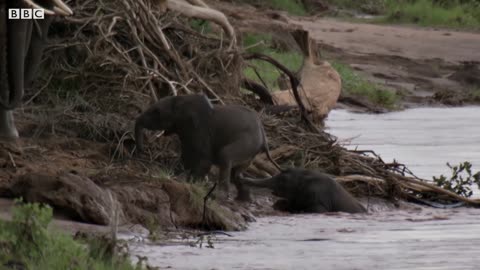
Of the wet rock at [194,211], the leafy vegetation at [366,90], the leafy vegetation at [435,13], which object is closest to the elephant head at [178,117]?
Answer: the wet rock at [194,211]

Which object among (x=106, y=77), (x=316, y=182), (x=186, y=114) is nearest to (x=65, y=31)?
(x=106, y=77)

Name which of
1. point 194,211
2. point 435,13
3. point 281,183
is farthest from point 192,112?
point 435,13

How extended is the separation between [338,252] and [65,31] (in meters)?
4.67

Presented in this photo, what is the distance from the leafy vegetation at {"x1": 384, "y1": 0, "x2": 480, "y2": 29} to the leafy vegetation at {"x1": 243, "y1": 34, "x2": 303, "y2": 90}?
1035 cm

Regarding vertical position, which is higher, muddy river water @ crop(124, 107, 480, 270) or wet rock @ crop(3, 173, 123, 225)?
Answer: wet rock @ crop(3, 173, 123, 225)

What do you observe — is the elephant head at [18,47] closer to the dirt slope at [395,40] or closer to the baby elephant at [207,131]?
the baby elephant at [207,131]

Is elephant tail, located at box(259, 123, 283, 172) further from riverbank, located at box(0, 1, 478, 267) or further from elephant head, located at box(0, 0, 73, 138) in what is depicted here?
elephant head, located at box(0, 0, 73, 138)

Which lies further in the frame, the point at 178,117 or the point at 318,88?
the point at 318,88

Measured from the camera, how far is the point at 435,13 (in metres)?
35.7

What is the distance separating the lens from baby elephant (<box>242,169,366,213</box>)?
11078 mm

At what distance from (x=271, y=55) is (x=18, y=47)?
520 inches

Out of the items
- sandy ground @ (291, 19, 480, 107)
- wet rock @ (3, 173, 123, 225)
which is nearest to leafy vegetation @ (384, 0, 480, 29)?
sandy ground @ (291, 19, 480, 107)

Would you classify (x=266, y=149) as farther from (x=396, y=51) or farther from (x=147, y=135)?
(x=396, y=51)

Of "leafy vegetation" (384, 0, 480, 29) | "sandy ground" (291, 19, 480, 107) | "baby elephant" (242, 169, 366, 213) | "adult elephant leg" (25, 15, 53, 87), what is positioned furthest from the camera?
"leafy vegetation" (384, 0, 480, 29)
